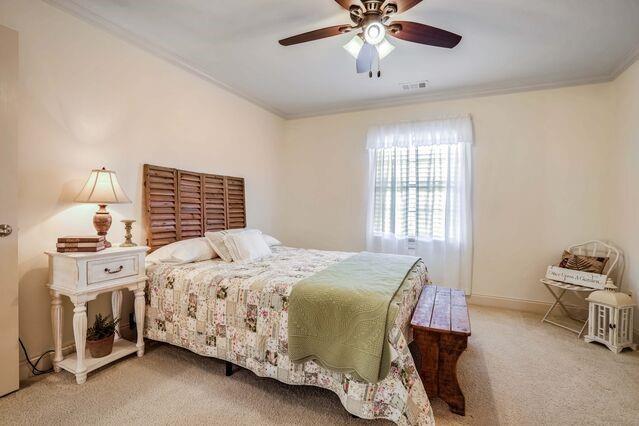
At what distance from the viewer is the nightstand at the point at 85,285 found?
1.88m

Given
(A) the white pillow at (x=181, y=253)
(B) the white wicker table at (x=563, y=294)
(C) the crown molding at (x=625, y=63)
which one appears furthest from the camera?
(B) the white wicker table at (x=563, y=294)

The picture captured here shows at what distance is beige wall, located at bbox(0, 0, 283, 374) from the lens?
1.97 m

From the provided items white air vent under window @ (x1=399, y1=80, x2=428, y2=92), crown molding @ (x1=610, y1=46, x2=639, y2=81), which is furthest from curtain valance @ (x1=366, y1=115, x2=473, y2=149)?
crown molding @ (x1=610, y1=46, x2=639, y2=81)

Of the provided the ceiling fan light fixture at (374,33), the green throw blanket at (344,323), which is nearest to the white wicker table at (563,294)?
the green throw blanket at (344,323)

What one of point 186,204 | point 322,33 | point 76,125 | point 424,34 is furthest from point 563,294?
point 76,125

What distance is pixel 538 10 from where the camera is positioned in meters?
2.12

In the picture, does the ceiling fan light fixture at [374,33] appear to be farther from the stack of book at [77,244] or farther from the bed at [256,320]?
the stack of book at [77,244]

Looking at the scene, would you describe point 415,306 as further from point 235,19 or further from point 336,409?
point 235,19

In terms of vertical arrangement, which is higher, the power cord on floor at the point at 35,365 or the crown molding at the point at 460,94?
the crown molding at the point at 460,94

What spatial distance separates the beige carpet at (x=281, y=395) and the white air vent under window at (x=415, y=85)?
2.82 m

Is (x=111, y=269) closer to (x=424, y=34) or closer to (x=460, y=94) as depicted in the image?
(x=424, y=34)

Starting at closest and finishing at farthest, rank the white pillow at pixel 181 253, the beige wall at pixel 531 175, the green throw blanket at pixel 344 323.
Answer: the green throw blanket at pixel 344 323, the white pillow at pixel 181 253, the beige wall at pixel 531 175

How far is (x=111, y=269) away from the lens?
2.04 m

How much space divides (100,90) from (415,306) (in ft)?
9.63
